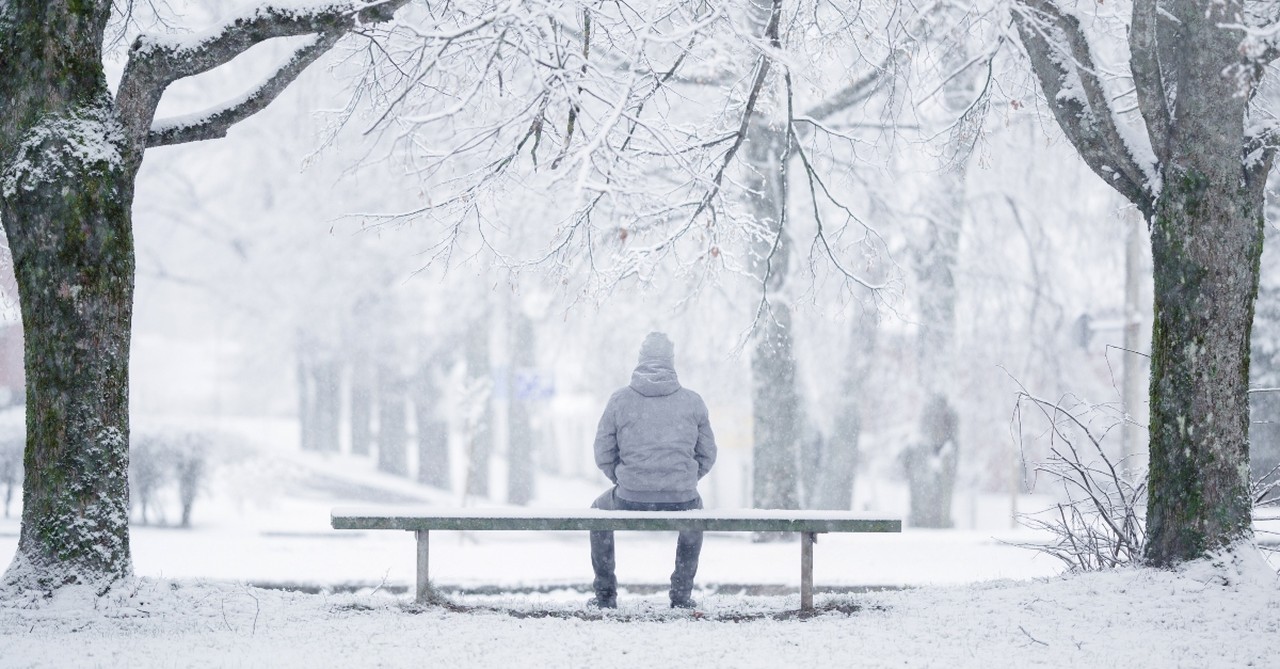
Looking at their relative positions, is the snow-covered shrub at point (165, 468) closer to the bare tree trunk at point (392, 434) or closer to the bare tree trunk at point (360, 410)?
the bare tree trunk at point (360, 410)

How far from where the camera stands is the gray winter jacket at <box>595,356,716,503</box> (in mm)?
6539

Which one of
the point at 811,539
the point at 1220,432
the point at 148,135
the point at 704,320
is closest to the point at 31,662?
the point at 148,135

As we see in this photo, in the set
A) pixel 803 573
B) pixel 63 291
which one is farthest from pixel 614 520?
pixel 63 291

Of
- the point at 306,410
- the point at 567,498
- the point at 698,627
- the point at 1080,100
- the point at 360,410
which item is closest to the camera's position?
the point at 698,627

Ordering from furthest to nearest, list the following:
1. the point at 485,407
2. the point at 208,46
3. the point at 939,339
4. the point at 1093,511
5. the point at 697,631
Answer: the point at 485,407 < the point at 939,339 < the point at 1093,511 < the point at 208,46 < the point at 697,631

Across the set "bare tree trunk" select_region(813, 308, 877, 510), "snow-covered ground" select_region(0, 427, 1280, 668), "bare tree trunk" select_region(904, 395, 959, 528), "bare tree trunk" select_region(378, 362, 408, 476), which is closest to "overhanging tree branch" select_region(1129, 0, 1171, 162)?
"snow-covered ground" select_region(0, 427, 1280, 668)

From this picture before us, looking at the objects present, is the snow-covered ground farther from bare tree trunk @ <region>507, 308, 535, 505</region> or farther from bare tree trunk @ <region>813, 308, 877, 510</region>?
bare tree trunk @ <region>507, 308, 535, 505</region>

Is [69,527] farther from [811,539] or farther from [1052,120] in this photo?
[1052,120]

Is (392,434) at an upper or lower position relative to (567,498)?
upper

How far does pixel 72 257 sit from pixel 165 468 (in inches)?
364

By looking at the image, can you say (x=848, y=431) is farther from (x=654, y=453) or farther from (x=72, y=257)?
(x=72, y=257)

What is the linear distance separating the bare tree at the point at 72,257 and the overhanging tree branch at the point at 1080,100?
3.67 meters

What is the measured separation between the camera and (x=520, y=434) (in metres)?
22.8

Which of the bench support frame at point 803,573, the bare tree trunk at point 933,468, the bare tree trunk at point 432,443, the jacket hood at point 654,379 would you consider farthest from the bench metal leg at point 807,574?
the bare tree trunk at point 432,443
